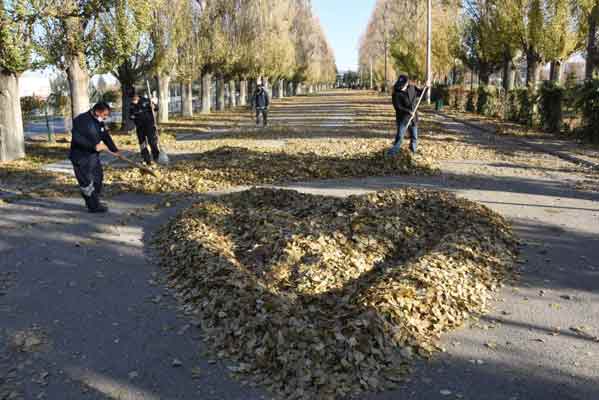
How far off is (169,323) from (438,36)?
39.9 metres

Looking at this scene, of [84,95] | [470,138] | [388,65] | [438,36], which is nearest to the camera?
[84,95]

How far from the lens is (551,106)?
1917cm

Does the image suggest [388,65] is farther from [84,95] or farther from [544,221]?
[544,221]

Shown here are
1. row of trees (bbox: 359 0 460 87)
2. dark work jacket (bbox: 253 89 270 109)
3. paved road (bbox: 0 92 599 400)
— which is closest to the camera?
paved road (bbox: 0 92 599 400)

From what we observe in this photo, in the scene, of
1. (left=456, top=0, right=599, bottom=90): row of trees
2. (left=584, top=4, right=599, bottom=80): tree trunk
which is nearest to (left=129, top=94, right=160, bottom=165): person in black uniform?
(left=584, top=4, right=599, bottom=80): tree trunk

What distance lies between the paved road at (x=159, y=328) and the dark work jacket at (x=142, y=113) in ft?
15.7

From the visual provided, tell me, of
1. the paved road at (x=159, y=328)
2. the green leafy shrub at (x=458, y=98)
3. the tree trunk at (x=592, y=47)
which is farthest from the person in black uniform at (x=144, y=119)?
the green leafy shrub at (x=458, y=98)

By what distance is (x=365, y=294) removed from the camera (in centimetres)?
464

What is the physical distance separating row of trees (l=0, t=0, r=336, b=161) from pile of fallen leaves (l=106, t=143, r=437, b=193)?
2.55 m

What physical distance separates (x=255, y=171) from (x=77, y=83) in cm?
839

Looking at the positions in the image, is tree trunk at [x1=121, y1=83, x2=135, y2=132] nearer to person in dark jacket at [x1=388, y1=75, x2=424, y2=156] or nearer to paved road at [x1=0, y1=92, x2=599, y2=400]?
person in dark jacket at [x1=388, y1=75, x2=424, y2=156]

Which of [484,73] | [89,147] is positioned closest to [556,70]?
[484,73]

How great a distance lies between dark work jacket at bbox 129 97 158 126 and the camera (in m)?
12.3

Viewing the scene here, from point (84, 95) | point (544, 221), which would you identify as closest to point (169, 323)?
point (544, 221)
